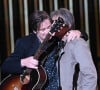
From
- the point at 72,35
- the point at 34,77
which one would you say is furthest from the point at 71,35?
the point at 34,77

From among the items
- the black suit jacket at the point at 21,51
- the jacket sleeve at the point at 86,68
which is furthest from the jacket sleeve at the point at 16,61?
the jacket sleeve at the point at 86,68

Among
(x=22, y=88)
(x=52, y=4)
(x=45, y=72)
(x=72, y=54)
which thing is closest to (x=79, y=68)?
(x=72, y=54)

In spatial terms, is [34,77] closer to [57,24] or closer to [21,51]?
[21,51]

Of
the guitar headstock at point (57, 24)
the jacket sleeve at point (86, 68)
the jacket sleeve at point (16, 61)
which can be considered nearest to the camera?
the jacket sleeve at point (86, 68)

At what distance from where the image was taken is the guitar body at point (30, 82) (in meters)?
2.94

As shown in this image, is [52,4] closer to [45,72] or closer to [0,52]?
[0,52]

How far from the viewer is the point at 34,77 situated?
3.00 metres

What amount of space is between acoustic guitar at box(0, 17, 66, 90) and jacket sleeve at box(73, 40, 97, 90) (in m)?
0.24

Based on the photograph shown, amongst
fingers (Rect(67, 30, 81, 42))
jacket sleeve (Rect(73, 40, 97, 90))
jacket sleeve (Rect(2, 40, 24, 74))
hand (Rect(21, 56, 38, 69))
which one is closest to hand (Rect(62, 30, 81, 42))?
fingers (Rect(67, 30, 81, 42))

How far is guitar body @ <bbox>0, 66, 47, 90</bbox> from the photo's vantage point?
294 centimetres

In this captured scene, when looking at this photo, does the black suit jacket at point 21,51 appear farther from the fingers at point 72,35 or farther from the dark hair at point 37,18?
the fingers at point 72,35

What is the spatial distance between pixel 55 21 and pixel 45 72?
1.29ft

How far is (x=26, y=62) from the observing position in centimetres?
301

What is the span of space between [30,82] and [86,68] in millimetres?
566
